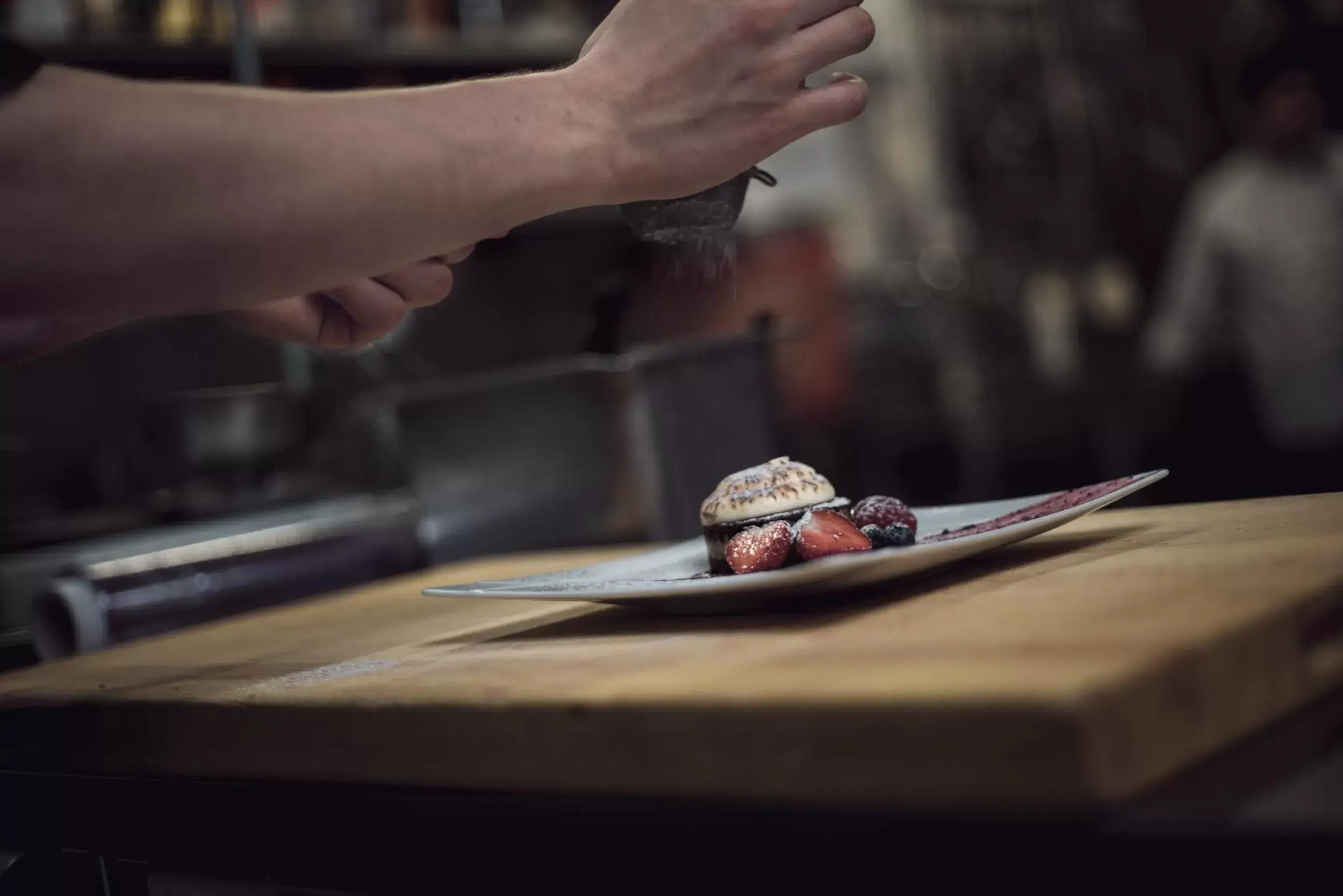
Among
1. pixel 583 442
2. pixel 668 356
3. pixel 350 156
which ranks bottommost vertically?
pixel 583 442

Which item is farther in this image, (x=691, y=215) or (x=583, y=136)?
(x=691, y=215)

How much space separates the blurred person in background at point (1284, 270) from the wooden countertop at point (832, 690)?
128 inches

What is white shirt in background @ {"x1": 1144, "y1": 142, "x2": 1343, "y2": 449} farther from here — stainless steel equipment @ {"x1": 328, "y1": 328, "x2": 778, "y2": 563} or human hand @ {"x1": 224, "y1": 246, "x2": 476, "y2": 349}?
human hand @ {"x1": 224, "y1": 246, "x2": 476, "y2": 349}

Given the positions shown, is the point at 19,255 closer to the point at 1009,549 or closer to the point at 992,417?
the point at 1009,549

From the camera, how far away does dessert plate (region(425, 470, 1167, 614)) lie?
91 centimetres

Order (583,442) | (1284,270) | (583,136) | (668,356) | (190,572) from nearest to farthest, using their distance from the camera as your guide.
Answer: (583,136) → (190,572) → (668,356) → (583,442) → (1284,270)

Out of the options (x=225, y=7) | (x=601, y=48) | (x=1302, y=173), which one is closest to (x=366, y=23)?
(x=225, y=7)

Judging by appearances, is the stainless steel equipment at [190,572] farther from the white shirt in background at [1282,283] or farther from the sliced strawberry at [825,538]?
the white shirt in background at [1282,283]

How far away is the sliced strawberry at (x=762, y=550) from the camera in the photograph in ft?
3.40

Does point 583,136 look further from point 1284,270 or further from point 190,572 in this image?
point 1284,270

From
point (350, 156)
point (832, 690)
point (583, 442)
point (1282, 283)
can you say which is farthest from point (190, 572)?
point (1282, 283)

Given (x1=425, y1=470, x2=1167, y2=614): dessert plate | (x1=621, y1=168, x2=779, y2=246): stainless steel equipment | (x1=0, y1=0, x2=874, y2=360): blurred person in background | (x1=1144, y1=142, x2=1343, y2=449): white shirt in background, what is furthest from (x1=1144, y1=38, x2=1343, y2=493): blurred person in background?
(x1=0, y1=0, x2=874, y2=360): blurred person in background

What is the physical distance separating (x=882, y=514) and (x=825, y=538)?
0.37 ft

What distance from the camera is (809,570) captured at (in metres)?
0.87
